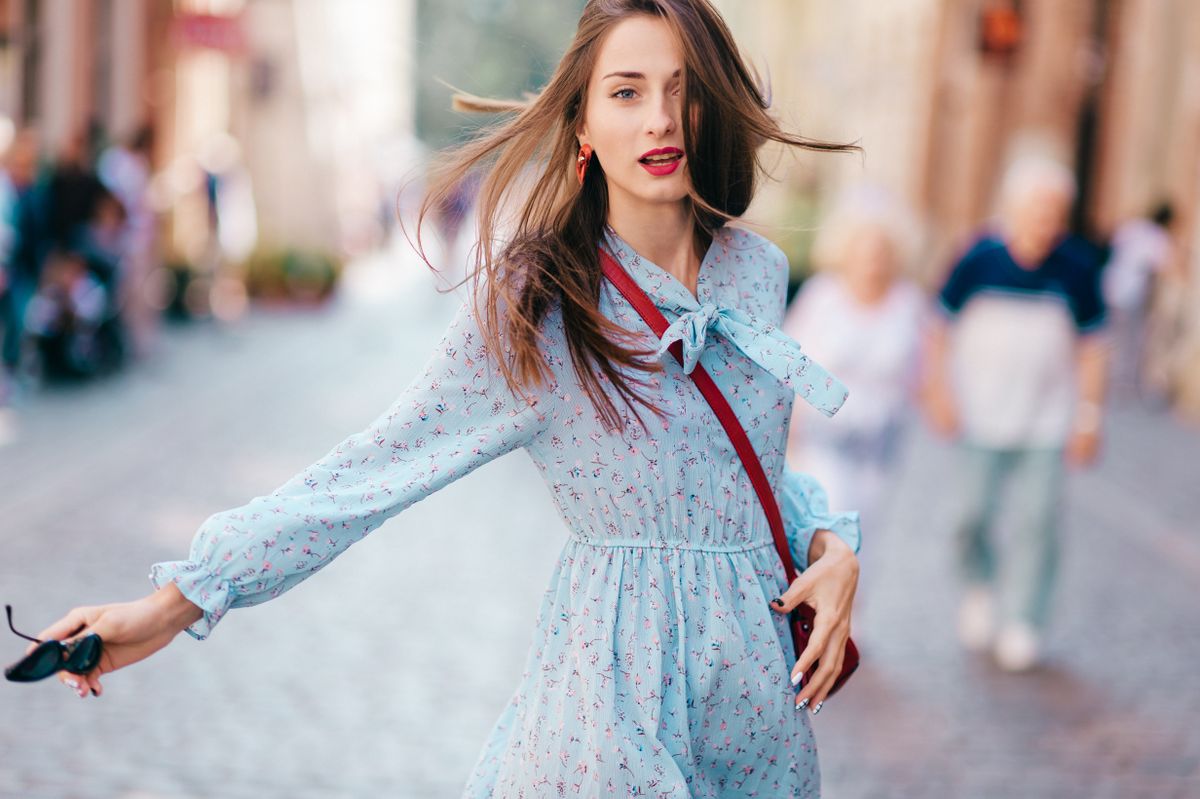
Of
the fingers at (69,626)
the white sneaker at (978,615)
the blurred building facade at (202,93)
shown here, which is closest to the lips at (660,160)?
the fingers at (69,626)

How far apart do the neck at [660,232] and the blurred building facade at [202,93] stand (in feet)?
45.4

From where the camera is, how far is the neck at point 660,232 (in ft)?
8.09

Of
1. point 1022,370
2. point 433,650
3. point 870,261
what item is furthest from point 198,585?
point 1022,370

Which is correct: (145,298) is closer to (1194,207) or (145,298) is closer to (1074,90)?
(1194,207)

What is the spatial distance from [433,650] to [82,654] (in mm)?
4258

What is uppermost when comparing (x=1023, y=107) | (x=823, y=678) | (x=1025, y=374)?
(x=1023, y=107)

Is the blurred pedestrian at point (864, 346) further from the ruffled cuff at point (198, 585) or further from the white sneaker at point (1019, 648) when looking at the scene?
the ruffled cuff at point (198, 585)

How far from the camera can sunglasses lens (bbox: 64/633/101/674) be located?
2117 millimetres

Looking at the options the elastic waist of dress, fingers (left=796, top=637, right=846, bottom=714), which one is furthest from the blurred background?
fingers (left=796, top=637, right=846, bottom=714)

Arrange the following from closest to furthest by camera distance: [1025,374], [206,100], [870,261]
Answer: [870,261] → [1025,374] → [206,100]

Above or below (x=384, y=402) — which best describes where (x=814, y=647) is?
above

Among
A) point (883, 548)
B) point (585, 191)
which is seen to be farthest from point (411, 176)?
point (883, 548)

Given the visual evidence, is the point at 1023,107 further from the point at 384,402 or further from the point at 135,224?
the point at 135,224

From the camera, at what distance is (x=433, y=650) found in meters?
6.34
